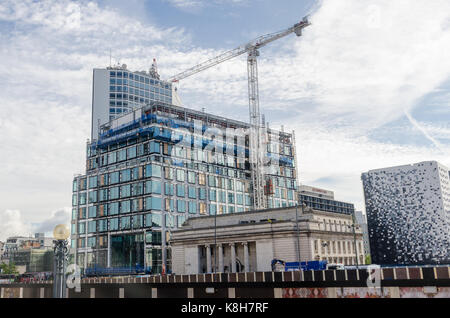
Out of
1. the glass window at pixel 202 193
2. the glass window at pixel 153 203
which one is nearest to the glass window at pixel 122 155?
the glass window at pixel 153 203

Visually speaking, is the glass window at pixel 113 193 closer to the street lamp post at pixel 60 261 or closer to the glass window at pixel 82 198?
the glass window at pixel 82 198

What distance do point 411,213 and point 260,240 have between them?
62.8 meters

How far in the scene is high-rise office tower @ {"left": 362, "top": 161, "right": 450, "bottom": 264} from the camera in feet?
398

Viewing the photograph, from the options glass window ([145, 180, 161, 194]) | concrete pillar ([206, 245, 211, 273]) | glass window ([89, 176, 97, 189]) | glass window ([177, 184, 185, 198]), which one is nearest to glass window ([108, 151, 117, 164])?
glass window ([89, 176, 97, 189])

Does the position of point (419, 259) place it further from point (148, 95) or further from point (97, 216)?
point (148, 95)

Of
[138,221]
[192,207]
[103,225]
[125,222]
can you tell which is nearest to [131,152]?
[125,222]

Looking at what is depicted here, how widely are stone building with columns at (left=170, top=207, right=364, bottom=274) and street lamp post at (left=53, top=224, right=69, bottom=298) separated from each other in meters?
51.0

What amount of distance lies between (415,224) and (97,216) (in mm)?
92433

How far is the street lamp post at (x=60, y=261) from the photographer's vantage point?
2139cm

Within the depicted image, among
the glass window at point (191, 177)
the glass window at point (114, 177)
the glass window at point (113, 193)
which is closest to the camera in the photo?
the glass window at point (113, 193)

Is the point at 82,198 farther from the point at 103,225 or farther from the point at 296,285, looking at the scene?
the point at 296,285

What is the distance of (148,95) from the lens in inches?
7844

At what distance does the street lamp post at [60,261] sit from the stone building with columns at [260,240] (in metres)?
51.0
